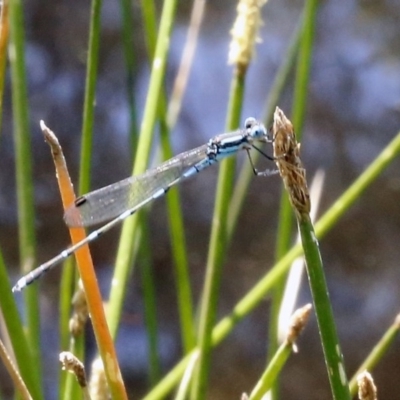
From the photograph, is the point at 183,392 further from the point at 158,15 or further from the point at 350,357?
the point at 158,15

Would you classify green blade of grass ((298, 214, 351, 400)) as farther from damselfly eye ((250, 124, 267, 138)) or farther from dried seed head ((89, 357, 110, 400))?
damselfly eye ((250, 124, 267, 138))

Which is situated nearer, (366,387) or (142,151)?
(366,387)

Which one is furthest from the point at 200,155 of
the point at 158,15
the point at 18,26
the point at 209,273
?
the point at 158,15

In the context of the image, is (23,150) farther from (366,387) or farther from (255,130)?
(366,387)

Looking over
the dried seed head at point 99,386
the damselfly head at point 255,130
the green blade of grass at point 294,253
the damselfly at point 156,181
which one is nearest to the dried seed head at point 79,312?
the dried seed head at point 99,386

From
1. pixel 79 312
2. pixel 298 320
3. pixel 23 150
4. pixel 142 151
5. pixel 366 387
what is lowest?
pixel 366 387

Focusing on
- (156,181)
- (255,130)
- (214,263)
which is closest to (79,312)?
(214,263)
